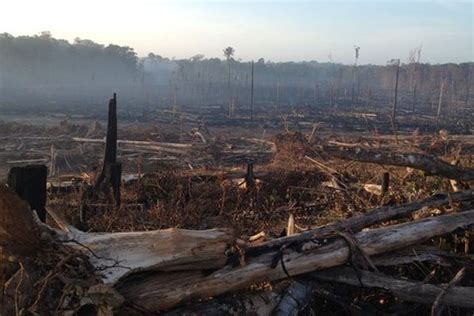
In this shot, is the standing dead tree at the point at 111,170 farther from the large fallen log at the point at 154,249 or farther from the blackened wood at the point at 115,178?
the large fallen log at the point at 154,249

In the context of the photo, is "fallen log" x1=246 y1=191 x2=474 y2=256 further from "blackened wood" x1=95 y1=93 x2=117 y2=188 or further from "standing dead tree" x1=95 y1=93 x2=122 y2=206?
"blackened wood" x1=95 y1=93 x2=117 y2=188

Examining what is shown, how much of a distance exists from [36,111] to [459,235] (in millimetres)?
44250

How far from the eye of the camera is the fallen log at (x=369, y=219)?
4066 millimetres

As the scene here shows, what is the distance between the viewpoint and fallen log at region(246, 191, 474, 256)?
4.07 metres

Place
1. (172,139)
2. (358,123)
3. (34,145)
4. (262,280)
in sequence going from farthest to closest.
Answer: (358,123)
(172,139)
(34,145)
(262,280)

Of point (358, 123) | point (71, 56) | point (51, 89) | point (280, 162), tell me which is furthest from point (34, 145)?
point (71, 56)

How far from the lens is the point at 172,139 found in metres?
26.6

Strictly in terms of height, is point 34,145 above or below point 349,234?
below

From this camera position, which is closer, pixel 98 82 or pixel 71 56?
pixel 71 56

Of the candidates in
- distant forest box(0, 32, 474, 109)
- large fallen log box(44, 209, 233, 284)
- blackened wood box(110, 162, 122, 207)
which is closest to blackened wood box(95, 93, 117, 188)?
blackened wood box(110, 162, 122, 207)

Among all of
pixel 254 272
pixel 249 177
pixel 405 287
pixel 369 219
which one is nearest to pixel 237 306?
pixel 254 272

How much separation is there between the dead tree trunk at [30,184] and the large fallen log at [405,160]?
2780mm

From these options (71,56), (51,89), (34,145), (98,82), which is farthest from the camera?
(98,82)

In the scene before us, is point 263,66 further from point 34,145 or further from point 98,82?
point 34,145
